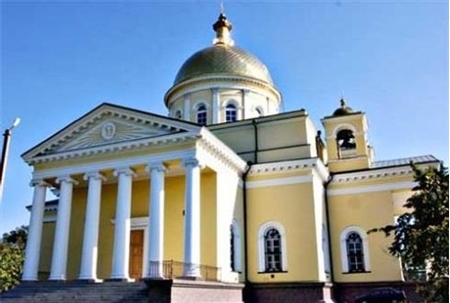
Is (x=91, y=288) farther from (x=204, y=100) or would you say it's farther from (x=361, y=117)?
(x=361, y=117)

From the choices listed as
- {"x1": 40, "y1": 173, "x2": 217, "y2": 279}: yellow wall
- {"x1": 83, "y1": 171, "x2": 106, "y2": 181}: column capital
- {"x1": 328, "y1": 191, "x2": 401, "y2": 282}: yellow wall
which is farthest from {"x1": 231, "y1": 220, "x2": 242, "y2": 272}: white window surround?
{"x1": 83, "y1": 171, "x2": 106, "y2": 181}: column capital

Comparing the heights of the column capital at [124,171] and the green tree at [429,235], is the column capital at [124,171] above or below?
above

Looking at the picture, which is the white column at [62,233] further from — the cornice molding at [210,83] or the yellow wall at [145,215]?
the cornice molding at [210,83]

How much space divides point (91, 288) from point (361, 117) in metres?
15.2

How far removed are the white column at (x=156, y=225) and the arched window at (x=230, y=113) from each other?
8.50 metres

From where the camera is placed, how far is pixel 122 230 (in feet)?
52.4

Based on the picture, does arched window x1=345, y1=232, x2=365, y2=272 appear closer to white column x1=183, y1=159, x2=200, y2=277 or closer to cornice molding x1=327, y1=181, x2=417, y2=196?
cornice molding x1=327, y1=181, x2=417, y2=196

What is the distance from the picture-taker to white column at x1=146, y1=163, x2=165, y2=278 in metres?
14.8

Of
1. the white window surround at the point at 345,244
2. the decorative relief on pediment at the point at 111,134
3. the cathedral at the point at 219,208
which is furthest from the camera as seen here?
the white window surround at the point at 345,244

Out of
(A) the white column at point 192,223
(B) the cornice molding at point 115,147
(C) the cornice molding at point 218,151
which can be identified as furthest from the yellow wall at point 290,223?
(B) the cornice molding at point 115,147

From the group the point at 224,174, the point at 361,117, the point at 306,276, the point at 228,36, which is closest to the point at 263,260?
the point at 306,276

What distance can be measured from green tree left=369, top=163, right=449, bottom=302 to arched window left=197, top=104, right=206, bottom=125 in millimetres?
14588

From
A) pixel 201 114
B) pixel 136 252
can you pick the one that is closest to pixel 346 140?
pixel 201 114

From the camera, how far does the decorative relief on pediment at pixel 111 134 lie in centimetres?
1697
